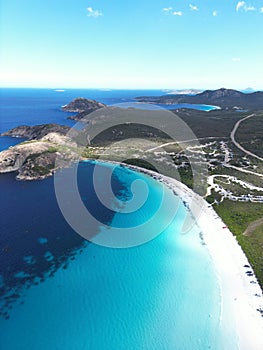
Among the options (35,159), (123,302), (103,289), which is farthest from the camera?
(35,159)

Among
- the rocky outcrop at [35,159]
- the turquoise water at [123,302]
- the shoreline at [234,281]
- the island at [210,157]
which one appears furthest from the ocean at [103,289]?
A: the rocky outcrop at [35,159]

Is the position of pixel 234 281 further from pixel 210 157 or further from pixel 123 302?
pixel 210 157

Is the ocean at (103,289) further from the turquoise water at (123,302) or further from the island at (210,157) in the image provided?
the island at (210,157)

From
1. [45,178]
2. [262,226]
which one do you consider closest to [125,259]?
[262,226]

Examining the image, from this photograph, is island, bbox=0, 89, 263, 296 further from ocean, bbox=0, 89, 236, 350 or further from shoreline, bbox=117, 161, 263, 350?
ocean, bbox=0, 89, 236, 350

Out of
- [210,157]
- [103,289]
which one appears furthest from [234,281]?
[210,157]

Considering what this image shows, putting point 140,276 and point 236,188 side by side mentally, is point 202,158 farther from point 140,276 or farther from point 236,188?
point 140,276

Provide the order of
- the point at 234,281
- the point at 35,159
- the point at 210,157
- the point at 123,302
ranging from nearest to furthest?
the point at 123,302, the point at 234,281, the point at 35,159, the point at 210,157
